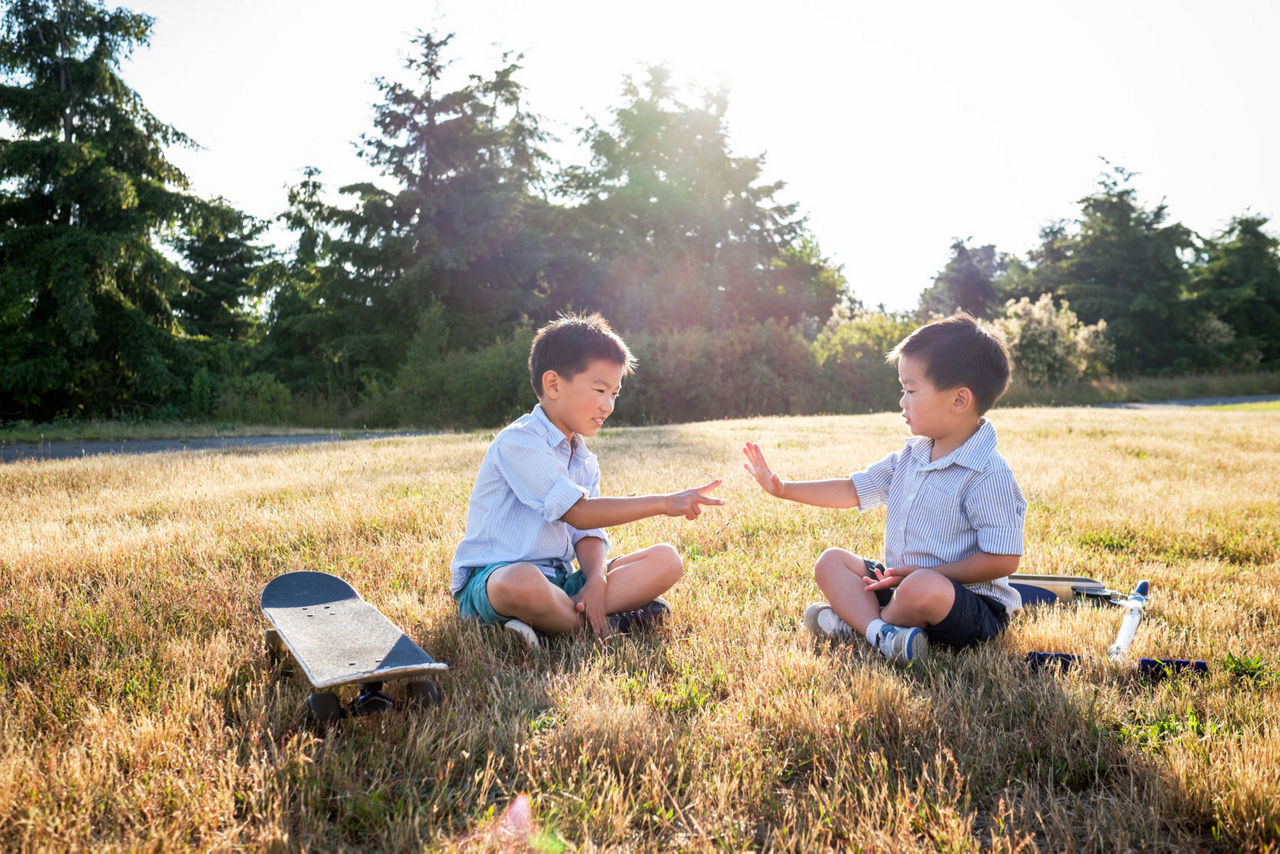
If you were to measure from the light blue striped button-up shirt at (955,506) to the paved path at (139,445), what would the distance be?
9.58 metres

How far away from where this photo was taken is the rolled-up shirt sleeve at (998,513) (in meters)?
2.86

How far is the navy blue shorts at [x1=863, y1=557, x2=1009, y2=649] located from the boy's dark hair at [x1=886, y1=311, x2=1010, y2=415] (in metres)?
0.70

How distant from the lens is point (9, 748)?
1953 mm

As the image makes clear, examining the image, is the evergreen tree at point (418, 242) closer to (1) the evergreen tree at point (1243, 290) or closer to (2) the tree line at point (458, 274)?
(2) the tree line at point (458, 274)

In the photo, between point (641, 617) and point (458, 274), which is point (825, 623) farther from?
point (458, 274)

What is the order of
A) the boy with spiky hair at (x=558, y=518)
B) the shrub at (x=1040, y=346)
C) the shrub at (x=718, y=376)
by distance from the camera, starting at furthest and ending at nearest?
the shrub at (x=1040, y=346), the shrub at (x=718, y=376), the boy with spiky hair at (x=558, y=518)

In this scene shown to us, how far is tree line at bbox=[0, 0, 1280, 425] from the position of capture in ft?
53.9

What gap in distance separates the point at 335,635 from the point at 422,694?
423 mm

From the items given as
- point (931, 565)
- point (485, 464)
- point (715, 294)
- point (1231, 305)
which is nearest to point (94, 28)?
point (715, 294)

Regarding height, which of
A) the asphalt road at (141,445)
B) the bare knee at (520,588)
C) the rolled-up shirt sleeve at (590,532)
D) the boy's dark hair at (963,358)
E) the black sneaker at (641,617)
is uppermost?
the boy's dark hair at (963,358)

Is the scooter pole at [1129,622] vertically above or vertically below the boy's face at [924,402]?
below

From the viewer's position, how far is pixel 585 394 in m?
3.11

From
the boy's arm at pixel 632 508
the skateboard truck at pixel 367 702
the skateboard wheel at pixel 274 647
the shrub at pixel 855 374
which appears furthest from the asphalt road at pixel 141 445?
the shrub at pixel 855 374

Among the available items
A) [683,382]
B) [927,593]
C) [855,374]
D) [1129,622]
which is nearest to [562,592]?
[927,593]
